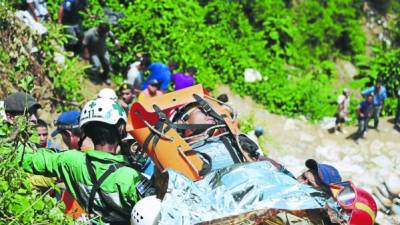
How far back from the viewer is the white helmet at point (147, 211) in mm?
3594

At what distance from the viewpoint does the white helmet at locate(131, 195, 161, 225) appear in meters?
3.59

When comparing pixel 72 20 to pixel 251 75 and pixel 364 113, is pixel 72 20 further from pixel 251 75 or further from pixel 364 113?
pixel 364 113

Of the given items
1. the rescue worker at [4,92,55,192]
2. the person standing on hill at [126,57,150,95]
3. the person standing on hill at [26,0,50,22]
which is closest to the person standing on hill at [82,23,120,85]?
the person standing on hill at [126,57,150,95]

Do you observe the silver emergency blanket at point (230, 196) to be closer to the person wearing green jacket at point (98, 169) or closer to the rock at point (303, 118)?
the person wearing green jacket at point (98, 169)

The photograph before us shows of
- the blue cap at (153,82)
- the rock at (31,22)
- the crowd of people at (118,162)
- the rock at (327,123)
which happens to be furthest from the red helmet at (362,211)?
the rock at (327,123)

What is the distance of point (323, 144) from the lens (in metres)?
13.2

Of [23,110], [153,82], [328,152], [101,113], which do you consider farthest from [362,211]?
[328,152]

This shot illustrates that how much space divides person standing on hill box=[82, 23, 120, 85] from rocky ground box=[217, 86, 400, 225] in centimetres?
284

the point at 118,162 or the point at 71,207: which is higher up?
the point at 118,162

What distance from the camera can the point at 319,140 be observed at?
13336 millimetres

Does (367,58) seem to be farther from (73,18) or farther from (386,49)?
(73,18)

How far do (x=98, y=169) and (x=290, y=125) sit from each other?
9.93 meters

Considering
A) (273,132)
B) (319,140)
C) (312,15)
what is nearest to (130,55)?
(273,132)

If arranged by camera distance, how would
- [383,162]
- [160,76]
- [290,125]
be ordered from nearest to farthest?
[160,76]
[383,162]
[290,125]
